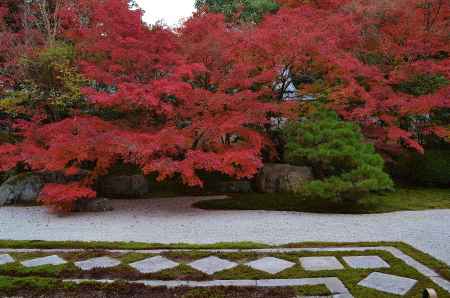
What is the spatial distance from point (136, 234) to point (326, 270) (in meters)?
3.12

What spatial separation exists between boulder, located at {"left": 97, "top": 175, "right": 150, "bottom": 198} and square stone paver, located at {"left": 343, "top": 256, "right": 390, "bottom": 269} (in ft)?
20.5

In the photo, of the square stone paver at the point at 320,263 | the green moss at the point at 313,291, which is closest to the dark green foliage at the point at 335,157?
the square stone paver at the point at 320,263

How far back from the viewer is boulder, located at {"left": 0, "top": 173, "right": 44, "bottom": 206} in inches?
355

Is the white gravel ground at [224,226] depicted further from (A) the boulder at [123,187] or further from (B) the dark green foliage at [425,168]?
(B) the dark green foliage at [425,168]

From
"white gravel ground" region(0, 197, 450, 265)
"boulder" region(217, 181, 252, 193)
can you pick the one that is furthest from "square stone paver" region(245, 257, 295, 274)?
"boulder" region(217, 181, 252, 193)

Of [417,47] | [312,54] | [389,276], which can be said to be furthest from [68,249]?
[417,47]

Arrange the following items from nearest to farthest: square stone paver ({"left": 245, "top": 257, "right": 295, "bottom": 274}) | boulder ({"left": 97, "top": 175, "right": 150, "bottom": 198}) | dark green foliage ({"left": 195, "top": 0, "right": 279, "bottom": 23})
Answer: square stone paver ({"left": 245, "top": 257, "right": 295, "bottom": 274})
boulder ({"left": 97, "top": 175, "right": 150, "bottom": 198})
dark green foliage ({"left": 195, "top": 0, "right": 279, "bottom": 23})

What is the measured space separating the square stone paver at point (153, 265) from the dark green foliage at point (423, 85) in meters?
8.13

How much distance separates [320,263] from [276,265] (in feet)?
1.59

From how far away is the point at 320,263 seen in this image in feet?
14.5

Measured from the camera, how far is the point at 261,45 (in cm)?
846

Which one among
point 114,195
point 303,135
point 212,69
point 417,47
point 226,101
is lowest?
point 114,195

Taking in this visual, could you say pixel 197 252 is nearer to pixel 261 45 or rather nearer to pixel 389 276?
pixel 389 276

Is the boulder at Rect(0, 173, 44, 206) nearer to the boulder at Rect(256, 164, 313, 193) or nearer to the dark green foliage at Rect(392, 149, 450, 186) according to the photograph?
the boulder at Rect(256, 164, 313, 193)
